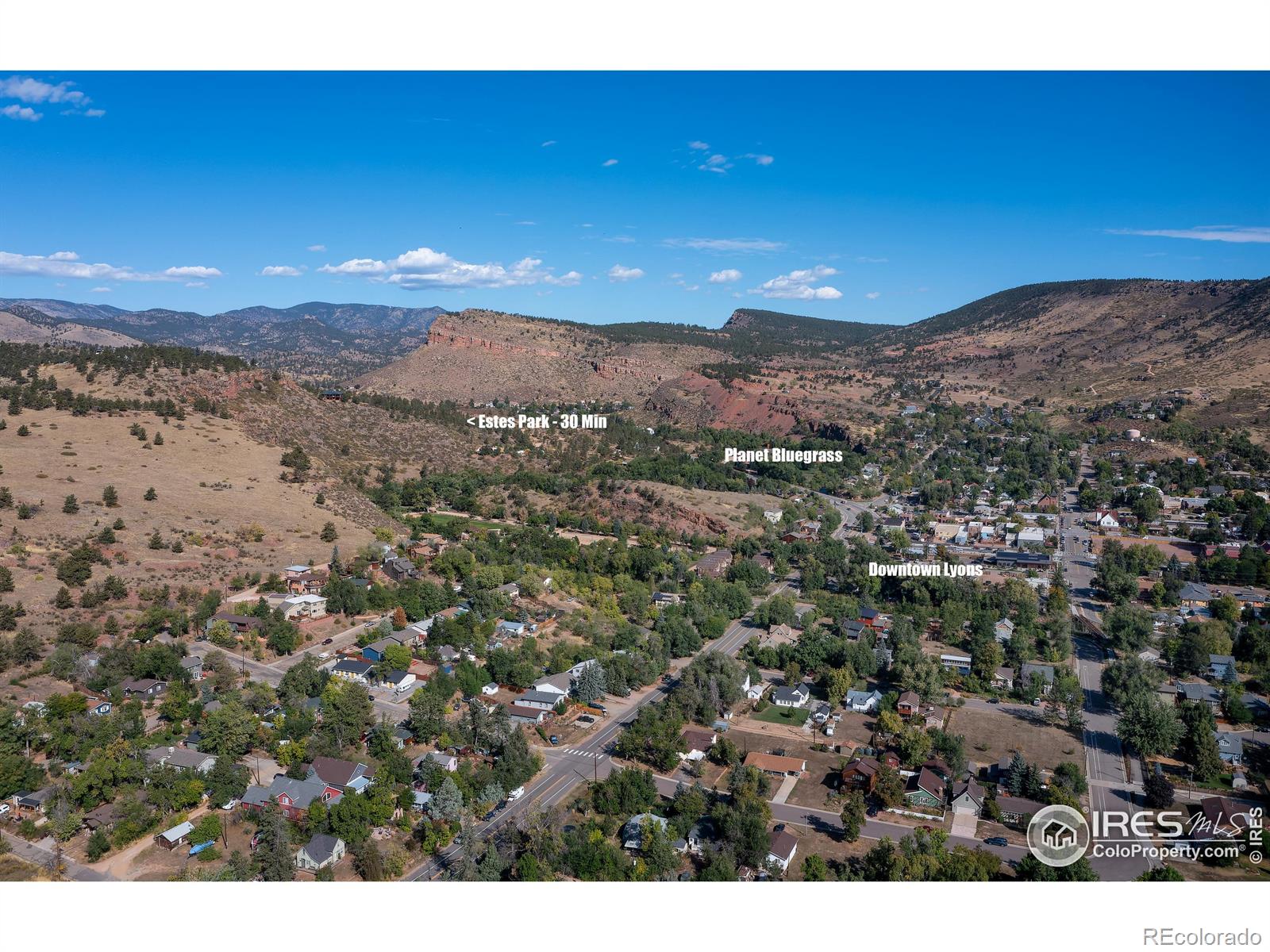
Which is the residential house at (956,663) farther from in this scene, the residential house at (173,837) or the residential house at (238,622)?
the residential house at (238,622)

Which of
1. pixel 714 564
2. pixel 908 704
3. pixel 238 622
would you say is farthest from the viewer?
pixel 714 564

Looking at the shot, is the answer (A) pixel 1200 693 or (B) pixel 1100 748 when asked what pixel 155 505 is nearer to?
(B) pixel 1100 748

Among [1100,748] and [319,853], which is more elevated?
[1100,748]

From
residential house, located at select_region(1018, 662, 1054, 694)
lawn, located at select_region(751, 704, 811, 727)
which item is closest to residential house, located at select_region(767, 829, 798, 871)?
lawn, located at select_region(751, 704, 811, 727)

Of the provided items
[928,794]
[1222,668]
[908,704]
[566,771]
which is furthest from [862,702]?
[1222,668]

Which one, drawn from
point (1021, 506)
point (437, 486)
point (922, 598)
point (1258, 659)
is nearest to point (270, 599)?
point (437, 486)
